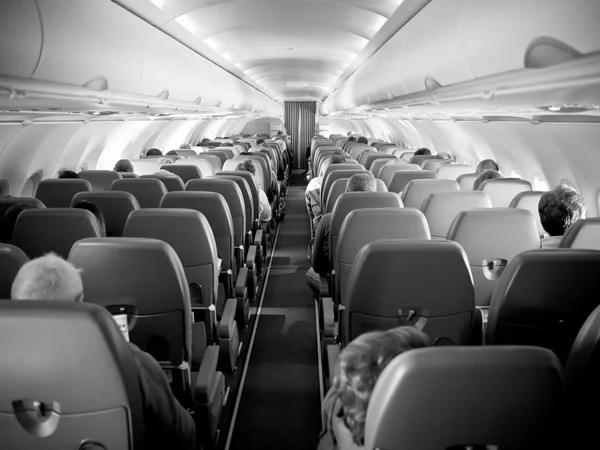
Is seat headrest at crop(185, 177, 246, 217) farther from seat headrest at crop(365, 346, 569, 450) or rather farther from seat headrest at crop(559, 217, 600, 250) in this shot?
seat headrest at crop(365, 346, 569, 450)

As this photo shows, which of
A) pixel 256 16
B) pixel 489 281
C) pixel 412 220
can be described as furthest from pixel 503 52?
pixel 256 16

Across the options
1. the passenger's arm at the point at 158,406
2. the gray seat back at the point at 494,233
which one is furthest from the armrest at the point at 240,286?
the passenger's arm at the point at 158,406

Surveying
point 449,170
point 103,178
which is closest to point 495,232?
point 449,170

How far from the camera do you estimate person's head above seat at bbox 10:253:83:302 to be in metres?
2.09

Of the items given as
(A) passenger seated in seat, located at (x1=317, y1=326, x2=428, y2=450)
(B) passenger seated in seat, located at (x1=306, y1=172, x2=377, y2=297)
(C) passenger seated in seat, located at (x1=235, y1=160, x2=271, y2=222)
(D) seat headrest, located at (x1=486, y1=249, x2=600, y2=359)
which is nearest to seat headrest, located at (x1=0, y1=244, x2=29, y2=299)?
(A) passenger seated in seat, located at (x1=317, y1=326, x2=428, y2=450)

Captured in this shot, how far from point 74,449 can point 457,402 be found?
1.23 m

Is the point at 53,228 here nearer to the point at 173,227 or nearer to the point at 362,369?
the point at 173,227

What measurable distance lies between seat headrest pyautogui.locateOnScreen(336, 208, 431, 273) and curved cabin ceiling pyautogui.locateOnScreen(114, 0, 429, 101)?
321cm

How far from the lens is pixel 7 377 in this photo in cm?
171

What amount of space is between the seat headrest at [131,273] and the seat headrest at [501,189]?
13.0 feet

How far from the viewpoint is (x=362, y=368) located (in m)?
1.66

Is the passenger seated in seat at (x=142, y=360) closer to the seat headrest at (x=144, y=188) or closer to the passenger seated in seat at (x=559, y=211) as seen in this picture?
the passenger seated in seat at (x=559, y=211)

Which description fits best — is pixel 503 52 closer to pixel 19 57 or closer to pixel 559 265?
pixel 559 265

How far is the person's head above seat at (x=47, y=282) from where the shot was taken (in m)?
2.09
